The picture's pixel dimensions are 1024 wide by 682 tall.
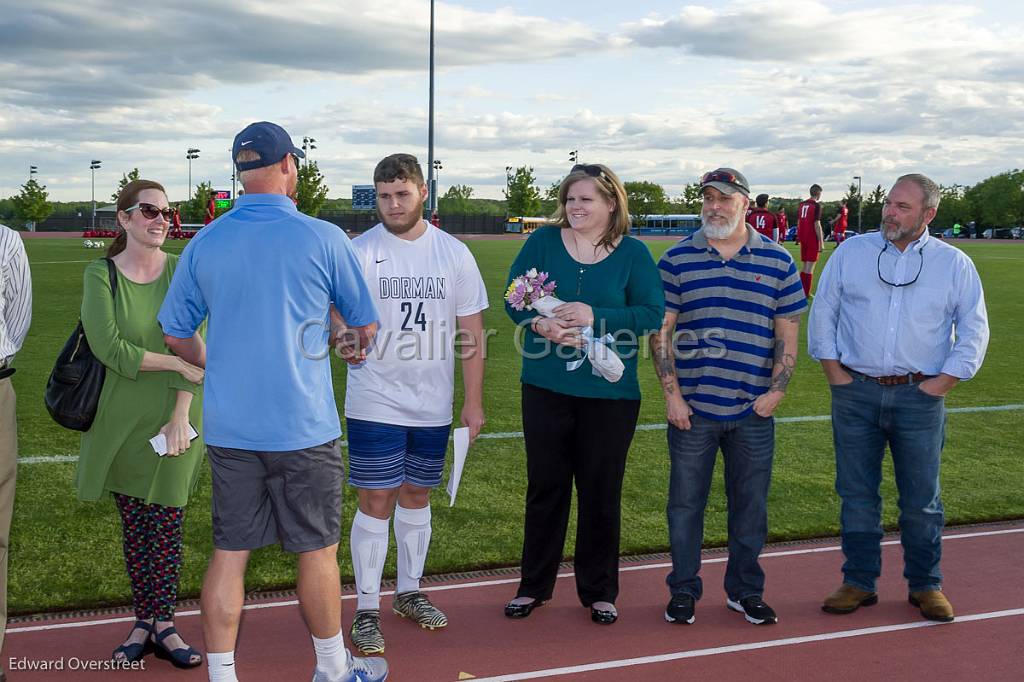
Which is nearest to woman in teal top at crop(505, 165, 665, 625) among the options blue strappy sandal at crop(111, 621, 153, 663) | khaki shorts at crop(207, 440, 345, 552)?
khaki shorts at crop(207, 440, 345, 552)

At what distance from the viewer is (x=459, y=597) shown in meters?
4.72

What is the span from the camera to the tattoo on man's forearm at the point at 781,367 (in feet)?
14.3

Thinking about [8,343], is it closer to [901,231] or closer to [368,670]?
[368,670]

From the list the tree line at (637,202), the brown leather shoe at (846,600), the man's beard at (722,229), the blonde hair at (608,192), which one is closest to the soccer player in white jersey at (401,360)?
the blonde hair at (608,192)

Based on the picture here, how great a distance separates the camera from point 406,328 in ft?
13.4

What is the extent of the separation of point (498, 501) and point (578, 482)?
6.37 feet

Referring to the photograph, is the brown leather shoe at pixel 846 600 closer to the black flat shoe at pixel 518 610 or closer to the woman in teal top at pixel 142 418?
the black flat shoe at pixel 518 610

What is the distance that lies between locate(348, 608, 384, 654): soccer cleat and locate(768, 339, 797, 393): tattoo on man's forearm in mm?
2153

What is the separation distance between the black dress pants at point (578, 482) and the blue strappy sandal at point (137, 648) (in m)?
1.72

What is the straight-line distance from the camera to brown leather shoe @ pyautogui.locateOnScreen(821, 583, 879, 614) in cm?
455

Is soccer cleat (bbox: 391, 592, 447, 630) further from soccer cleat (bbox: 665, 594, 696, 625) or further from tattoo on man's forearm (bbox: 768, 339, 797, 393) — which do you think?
tattoo on man's forearm (bbox: 768, 339, 797, 393)

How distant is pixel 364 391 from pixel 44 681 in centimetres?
174

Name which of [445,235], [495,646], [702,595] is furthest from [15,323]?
[702,595]

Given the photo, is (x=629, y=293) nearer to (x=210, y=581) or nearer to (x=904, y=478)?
(x=904, y=478)
